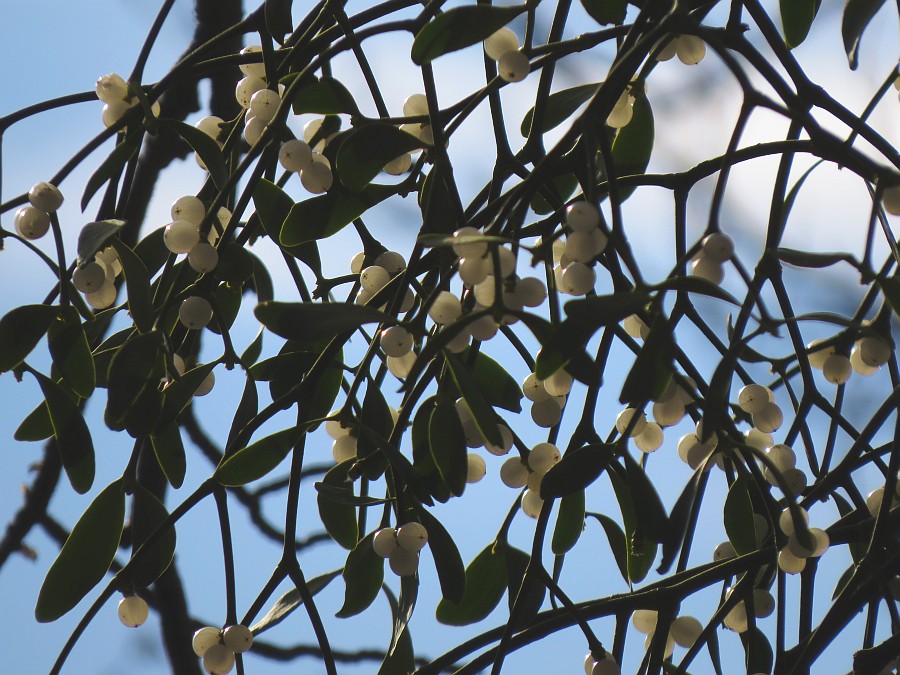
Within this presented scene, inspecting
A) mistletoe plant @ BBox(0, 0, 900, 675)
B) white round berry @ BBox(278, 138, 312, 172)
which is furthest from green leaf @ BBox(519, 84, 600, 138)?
white round berry @ BBox(278, 138, 312, 172)

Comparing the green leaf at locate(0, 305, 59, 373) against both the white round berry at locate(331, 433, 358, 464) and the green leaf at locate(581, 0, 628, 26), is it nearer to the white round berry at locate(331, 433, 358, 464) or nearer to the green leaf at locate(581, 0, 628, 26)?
the white round berry at locate(331, 433, 358, 464)

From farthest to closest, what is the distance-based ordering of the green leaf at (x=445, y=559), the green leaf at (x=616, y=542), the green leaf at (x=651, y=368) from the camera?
the green leaf at (x=616, y=542)
the green leaf at (x=445, y=559)
the green leaf at (x=651, y=368)

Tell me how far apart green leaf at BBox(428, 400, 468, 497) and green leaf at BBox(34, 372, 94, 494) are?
17cm

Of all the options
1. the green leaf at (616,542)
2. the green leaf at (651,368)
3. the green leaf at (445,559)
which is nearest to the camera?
the green leaf at (651,368)

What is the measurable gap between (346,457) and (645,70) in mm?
255

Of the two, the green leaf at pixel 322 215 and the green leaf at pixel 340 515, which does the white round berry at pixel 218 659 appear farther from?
the green leaf at pixel 322 215

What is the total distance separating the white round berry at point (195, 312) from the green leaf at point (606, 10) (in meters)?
0.24

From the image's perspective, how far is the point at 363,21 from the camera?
0.48 meters

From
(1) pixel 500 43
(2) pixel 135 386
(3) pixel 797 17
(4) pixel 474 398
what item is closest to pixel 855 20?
(3) pixel 797 17

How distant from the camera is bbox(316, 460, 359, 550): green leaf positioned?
47 centimetres

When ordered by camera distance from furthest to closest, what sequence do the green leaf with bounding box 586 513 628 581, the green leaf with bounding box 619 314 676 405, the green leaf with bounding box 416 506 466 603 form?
1. the green leaf with bounding box 586 513 628 581
2. the green leaf with bounding box 416 506 466 603
3. the green leaf with bounding box 619 314 676 405

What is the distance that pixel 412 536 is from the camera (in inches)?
17.0

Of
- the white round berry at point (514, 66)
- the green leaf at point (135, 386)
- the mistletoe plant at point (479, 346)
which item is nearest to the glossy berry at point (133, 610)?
the mistletoe plant at point (479, 346)

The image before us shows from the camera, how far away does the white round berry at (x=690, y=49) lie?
0.50 m
